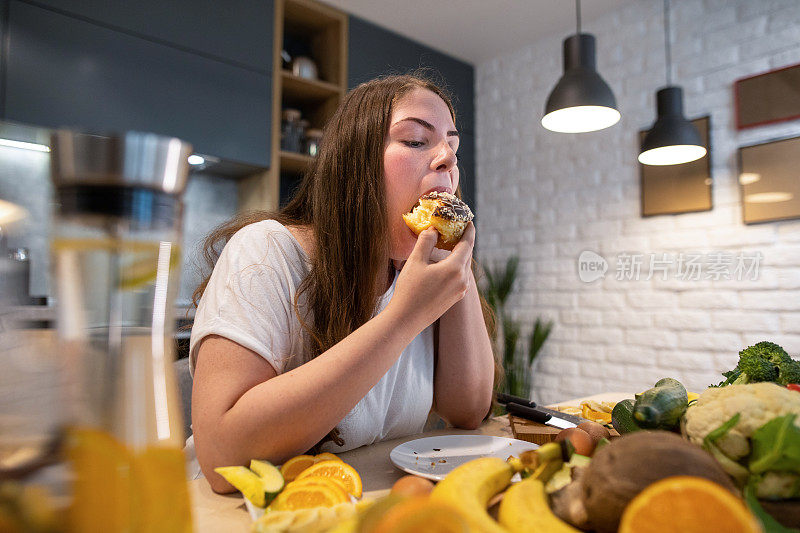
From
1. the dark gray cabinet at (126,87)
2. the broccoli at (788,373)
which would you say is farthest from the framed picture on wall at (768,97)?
the dark gray cabinet at (126,87)

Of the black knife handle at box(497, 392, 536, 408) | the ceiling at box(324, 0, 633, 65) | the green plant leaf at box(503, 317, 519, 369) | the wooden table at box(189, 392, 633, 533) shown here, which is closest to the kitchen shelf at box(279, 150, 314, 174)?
the ceiling at box(324, 0, 633, 65)

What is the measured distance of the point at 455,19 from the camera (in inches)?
151

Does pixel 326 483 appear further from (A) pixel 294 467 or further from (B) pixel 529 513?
(B) pixel 529 513

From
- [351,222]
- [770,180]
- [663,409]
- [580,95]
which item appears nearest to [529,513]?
[663,409]

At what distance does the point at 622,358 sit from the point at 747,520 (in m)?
3.49

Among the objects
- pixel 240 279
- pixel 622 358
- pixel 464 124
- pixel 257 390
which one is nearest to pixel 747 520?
pixel 257 390

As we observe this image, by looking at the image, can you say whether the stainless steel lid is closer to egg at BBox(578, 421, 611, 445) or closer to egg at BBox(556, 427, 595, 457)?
egg at BBox(556, 427, 595, 457)

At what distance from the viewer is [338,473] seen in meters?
0.66

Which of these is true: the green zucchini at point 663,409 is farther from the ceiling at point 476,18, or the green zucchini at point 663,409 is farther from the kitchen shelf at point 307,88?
the ceiling at point 476,18

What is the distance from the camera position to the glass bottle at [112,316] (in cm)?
33

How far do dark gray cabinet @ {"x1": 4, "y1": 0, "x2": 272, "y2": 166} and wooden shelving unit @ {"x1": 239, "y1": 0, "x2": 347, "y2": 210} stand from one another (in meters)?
0.14

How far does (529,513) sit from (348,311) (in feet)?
2.38

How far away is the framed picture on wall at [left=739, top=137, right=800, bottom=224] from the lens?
2.82 metres

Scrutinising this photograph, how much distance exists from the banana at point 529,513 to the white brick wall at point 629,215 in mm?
3097
